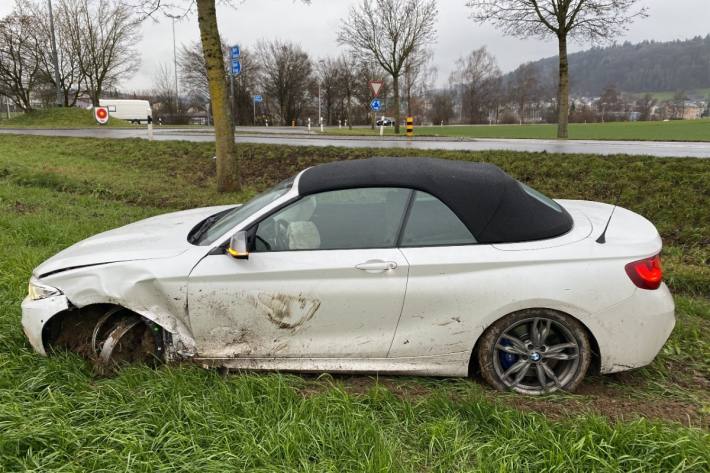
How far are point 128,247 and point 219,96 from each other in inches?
261

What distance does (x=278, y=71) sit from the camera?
5809cm

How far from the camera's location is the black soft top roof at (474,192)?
9.71ft

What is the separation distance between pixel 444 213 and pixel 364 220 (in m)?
0.50

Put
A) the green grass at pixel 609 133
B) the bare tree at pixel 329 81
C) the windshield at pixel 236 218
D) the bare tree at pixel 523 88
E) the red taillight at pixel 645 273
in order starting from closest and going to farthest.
→ the red taillight at pixel 645 273 → the windshield at pixel 236 218 → the green grass at pixel 609 133 → the bare tree at pixel 329 81 → the bare tree at pixel 523 88

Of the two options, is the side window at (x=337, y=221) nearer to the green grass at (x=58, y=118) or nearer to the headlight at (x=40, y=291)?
the headlight at (x=40, y=291)

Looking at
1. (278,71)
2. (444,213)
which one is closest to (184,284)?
(444,213)


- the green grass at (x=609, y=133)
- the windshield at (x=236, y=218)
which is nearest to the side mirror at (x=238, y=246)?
the windshield at (x=236, y=218)

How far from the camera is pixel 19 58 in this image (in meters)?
40.0

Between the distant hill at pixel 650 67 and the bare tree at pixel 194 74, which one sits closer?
the bare tree at pixel 194 74

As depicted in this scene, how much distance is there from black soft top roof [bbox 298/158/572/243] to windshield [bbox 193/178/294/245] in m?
0.21

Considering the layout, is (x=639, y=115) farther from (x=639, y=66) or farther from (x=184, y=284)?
(x=184, y=284)

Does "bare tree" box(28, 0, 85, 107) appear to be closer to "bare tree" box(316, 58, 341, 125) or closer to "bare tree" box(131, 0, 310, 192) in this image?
"bare tree" box(316, 58, 341, 125)

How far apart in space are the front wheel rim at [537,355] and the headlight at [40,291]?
279cm

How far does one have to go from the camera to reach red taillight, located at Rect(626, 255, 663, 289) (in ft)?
9.14
